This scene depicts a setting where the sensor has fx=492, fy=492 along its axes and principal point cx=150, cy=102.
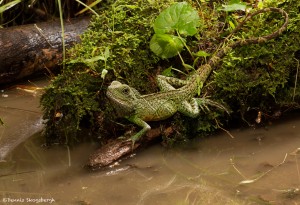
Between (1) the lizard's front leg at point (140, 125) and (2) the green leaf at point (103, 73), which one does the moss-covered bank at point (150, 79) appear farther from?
(1) the lizard's front leg at point (140, 125)

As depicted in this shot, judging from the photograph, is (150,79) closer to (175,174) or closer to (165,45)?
(165,45)

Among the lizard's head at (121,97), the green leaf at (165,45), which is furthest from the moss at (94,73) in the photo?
the lizard's head at (121,97)

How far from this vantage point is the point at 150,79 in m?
4.92

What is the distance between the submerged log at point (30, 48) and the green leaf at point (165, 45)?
5.85 ft

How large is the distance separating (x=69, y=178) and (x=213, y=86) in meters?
1.66

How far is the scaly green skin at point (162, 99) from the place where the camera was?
177 inches

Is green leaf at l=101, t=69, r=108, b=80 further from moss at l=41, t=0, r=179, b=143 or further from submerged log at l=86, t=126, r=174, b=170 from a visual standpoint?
submerged log at l=86, t=126, r=174, b=170

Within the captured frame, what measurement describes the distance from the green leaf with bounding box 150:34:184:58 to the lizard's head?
58 cm

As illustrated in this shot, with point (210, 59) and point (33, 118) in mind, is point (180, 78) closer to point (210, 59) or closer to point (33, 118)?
point (210, 59)

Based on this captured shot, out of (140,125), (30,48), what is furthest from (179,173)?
(30,48)

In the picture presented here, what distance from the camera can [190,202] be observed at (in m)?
3.78

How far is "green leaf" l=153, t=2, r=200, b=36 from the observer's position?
4.83 meters

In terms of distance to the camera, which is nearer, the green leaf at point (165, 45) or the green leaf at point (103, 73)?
the green leaf at point (103, 73)

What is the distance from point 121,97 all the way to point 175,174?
2.84ft
